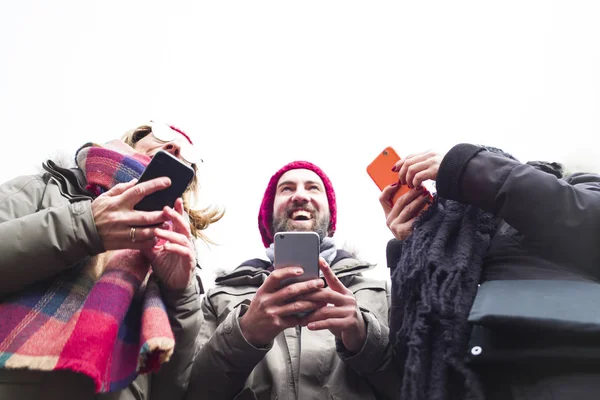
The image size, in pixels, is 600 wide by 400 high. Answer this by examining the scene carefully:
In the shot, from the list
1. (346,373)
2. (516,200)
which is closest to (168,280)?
(346,373)

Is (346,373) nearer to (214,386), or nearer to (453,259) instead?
(214,386)

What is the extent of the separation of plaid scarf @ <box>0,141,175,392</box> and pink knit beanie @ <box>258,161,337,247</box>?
1863 mm

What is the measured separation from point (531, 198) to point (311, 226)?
1.90 meters

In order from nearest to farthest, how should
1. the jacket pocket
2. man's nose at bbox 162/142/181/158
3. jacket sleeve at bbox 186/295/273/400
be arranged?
1. jacket sleeve at bbox 186/295/273/400
2. the jacket pocket
3. man's nose at bbox 162/142/181/158

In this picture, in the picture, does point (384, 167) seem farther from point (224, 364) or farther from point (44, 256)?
point (44, 256)

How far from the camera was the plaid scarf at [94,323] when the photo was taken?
1524 millimetres

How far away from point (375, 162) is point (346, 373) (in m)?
0.99

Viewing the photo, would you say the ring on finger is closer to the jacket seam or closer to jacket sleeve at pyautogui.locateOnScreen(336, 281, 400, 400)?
the jacket seam

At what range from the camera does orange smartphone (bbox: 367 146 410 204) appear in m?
2.16

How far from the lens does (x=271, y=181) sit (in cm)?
395

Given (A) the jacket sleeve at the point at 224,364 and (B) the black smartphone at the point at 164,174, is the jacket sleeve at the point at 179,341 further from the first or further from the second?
(B) the black smartphone at the point at 164,174

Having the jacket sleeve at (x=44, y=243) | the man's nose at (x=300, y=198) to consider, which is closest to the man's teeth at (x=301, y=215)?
the man's nose at (x=300, y=198)

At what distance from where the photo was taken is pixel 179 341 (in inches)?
76.8

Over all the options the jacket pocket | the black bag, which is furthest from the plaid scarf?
the black bag
